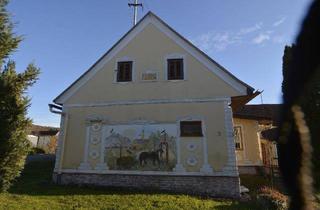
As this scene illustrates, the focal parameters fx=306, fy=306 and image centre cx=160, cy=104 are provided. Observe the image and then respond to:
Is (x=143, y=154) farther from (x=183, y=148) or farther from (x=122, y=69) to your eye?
(x=122, y=69)

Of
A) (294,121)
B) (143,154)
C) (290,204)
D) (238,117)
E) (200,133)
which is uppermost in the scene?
(238,117)

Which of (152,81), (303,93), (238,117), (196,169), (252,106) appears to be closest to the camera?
(303,93)

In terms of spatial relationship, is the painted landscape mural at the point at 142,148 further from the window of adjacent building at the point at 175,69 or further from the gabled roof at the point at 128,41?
the gabled roof at the point at 128,41

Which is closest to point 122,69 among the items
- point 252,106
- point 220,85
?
point 220,85

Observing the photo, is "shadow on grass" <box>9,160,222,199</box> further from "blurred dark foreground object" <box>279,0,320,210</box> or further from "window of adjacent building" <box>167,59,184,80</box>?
"blurred dark foreground object" <box>279,0,320,210</box>

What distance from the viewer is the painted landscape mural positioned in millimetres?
14125

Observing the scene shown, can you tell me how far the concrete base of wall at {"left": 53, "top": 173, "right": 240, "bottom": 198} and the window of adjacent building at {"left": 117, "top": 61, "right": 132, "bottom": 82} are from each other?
4.87 meters

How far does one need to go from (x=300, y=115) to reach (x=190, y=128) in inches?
534

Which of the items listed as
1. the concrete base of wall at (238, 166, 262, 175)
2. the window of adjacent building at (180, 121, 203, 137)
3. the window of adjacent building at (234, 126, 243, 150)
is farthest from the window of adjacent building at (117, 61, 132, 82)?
the concrete base of wall at (238, 166, 262, 175)

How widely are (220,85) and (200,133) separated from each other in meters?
2.51

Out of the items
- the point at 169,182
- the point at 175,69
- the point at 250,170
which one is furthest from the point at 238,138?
the point at 169,182

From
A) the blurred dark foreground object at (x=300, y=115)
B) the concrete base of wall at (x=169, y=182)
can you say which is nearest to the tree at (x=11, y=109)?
the concrete base of wall at (x=169, y=182)

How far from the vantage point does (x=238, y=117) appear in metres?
20.0

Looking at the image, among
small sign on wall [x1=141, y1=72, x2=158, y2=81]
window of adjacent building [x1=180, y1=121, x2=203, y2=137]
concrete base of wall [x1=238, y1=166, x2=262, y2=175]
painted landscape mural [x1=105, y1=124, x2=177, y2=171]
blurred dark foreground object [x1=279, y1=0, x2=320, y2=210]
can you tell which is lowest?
blurred dark foreground object [x1=279, y1=0, x2=320, y2=210]
